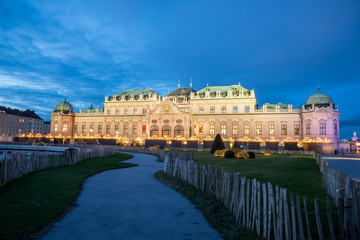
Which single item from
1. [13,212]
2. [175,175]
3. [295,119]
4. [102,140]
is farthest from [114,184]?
[295,119]

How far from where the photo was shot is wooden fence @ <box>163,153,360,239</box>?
208 inches

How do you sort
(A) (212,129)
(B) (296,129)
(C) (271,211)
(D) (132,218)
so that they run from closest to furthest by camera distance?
(C) (271,211) < (D) (132,218) < (B) (296,129) < (A) (212,129)

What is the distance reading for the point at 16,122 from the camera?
341 ft

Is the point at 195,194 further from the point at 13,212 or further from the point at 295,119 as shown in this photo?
the point at 295,119

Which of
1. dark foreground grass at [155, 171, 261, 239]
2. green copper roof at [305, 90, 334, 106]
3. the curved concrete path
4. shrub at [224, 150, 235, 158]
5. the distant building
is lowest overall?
the curved concrete path

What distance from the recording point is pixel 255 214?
679 centimetres

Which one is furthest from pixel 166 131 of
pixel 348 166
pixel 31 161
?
pixel 31 161

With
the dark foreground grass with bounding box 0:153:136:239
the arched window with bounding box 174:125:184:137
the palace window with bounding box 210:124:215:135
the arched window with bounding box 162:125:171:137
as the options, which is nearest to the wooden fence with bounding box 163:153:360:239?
the dark foreground grass with bounding box 0:153:136:239

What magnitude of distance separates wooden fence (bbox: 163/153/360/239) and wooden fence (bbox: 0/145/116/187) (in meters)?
9.67

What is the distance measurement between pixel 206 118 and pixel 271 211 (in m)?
57.9

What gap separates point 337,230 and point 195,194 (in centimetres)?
600

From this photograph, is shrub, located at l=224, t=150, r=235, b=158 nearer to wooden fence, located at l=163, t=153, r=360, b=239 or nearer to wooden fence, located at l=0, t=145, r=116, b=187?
wooden fence, located at l=0, t=145, r=116, b=187

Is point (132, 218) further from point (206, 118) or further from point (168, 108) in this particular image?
point (206, 118)

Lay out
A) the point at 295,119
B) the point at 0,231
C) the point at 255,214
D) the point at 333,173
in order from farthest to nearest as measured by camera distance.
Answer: the point at 295,119, the point at 333,173, the point at 255,214, the point at 0,231
